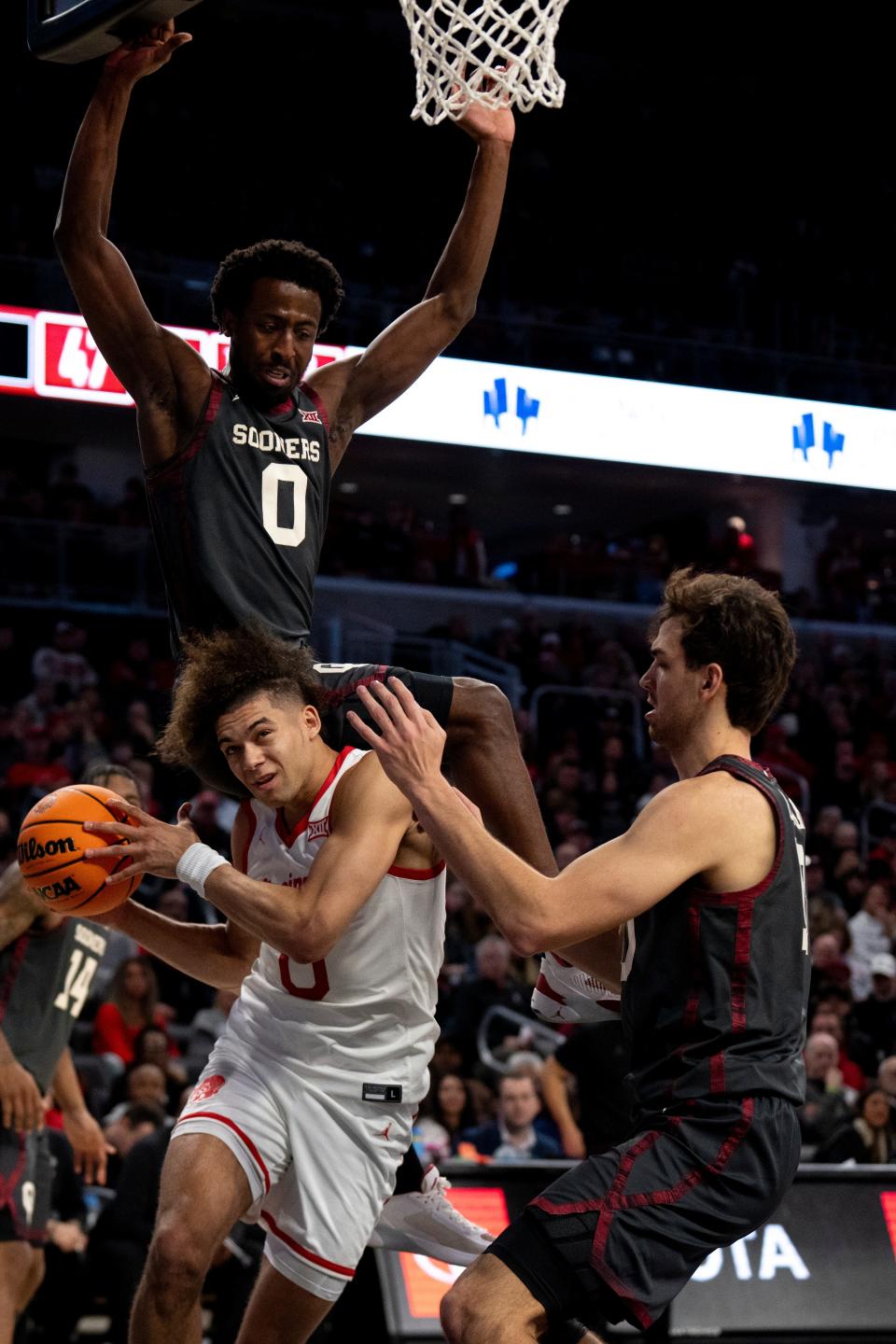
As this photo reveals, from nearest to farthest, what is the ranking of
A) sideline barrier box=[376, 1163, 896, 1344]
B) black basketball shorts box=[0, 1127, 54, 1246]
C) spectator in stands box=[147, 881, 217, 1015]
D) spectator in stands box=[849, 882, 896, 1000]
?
black basketball shorts box=[0, 1127, 54, 1246] → sideline barrier box=[376, 1163, 896, 1344] → spectator in stands box=[147, 881, 217, 1015] → spectator in stands box=[849, 882, 896, 1000]

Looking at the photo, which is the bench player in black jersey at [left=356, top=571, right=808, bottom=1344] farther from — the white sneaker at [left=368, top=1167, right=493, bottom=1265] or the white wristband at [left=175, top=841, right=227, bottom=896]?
the white sneaker at [left=368, top=1167, right=493, bottom=1265]

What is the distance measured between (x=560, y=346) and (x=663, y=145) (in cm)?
823

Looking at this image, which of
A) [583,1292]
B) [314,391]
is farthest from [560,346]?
[583,1292]

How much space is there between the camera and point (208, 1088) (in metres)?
4.45

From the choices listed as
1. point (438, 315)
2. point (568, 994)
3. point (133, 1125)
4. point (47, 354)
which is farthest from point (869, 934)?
point (438, 315)

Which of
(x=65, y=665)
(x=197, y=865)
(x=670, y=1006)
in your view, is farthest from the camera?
(x=65, y=665)

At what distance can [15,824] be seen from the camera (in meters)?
12.2

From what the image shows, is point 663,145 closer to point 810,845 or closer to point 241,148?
point 241,148

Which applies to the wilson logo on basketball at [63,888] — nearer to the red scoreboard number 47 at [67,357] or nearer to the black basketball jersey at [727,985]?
the black basketball jersey at [727,985]

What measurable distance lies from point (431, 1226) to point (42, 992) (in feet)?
7.43

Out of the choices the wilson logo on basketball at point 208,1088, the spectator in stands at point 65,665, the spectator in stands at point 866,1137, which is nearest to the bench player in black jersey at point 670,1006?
the wilson logo on basketball at point 208,1088

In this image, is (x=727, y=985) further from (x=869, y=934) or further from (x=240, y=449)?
(x=869, y=934)

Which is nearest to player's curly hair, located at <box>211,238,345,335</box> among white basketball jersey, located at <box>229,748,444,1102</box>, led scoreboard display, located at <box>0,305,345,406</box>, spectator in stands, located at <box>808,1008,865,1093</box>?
white basketball jersey, located at <box>229,748,444,1102</box>

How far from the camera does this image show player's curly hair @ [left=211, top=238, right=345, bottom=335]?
4523mm
